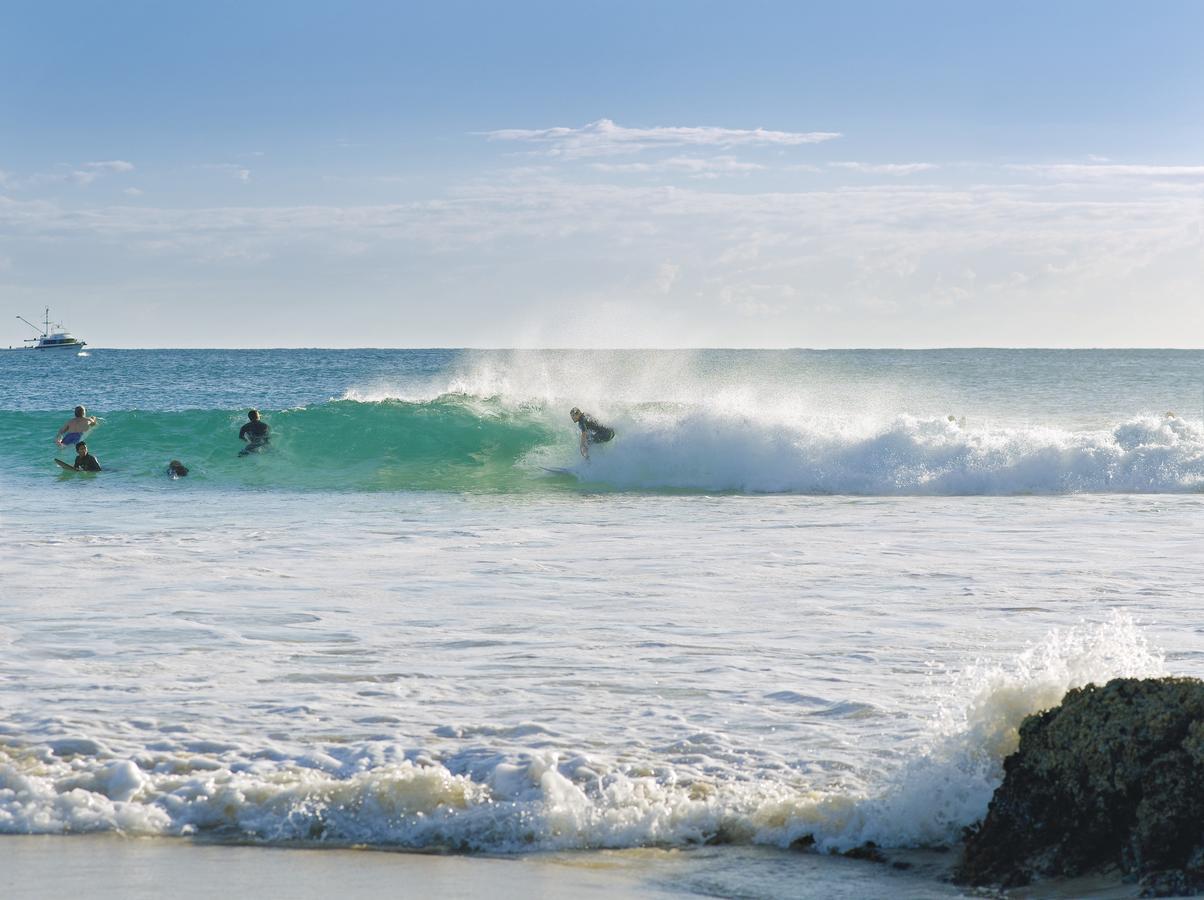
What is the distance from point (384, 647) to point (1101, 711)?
4613mm

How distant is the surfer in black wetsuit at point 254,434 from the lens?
23.1m

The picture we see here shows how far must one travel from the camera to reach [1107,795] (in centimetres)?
417

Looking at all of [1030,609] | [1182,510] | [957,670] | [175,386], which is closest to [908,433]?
[1182,510]

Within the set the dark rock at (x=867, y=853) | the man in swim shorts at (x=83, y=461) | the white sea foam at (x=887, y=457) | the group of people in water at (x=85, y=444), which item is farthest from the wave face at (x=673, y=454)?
the dark rock at (x=867, y=853)

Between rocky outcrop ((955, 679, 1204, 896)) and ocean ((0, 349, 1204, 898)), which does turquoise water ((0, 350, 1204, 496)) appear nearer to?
ocean ((0, 349, 1204, 898))

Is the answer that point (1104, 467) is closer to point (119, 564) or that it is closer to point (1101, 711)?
point (119, 564)

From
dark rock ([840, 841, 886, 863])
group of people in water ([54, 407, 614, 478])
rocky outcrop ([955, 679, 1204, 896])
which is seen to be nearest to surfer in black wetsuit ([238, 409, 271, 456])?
group of people in water ([54, 407, 614, 478])

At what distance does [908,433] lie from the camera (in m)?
21.5

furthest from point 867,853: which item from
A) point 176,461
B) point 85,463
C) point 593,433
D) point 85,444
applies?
point 85,444

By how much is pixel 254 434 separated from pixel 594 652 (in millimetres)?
16822

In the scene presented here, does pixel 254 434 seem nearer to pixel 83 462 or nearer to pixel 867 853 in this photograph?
pixel 83 462

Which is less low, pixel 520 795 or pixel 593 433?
pixel 593 433

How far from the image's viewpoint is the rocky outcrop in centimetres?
401

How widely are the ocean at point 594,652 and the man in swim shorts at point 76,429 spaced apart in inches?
63.1
